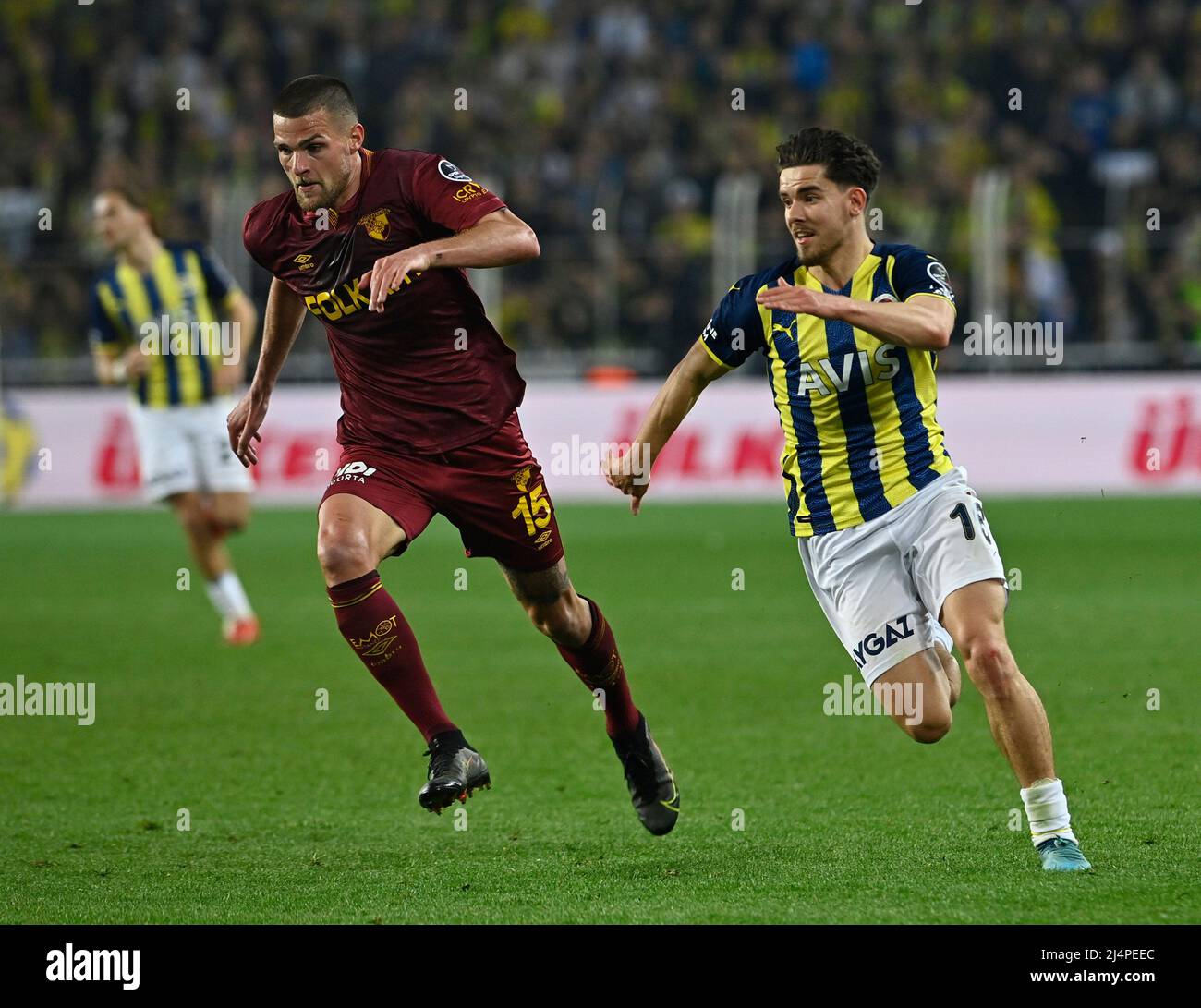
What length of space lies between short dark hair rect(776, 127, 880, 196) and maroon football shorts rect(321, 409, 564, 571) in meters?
1.24

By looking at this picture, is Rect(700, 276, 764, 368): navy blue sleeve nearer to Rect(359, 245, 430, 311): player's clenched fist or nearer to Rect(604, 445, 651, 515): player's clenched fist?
Rect(604, 445, 651, 515): player's clenched fist

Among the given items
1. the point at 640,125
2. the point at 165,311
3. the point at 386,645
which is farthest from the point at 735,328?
the point at 640,125

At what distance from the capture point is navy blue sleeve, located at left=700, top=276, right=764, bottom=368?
5.70m

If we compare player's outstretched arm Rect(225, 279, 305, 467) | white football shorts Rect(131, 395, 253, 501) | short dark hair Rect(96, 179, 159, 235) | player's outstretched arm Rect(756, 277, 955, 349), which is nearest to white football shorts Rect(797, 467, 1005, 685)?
player's outstretched arm Rect(756, 277, 955, 349)

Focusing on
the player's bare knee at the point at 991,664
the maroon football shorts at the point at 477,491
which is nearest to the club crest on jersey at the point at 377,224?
the maroon football shorts at the point at 477,491

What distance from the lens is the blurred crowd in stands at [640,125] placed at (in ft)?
57.8

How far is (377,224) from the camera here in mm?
5836

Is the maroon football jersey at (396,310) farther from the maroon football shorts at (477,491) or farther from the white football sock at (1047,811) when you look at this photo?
the white football sock at (1047,811)

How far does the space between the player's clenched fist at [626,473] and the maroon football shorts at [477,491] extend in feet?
0.87

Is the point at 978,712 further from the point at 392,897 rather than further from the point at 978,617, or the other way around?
the point at 392,897

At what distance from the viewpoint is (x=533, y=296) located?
1806cm

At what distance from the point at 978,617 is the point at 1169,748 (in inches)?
88.5

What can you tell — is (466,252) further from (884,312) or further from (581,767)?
(581,767)
